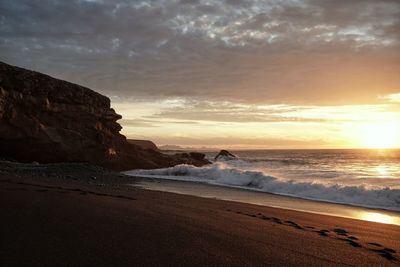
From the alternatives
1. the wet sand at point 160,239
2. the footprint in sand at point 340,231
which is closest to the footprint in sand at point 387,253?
the wet sand at point 160,239

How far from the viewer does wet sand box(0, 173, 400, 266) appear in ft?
14.3

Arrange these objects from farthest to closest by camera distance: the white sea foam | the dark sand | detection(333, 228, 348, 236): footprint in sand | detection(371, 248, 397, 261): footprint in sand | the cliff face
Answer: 1. the cliff face
2. the white sea foam
3. detection(333, 228, 348, 236): footprint in sand
4. detection(371, 248, 397, 261): footprint in sand
5. the dark sand

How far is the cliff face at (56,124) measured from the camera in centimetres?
2453

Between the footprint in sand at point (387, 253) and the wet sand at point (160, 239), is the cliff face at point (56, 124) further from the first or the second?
the footprint in sand at point (387, 253)

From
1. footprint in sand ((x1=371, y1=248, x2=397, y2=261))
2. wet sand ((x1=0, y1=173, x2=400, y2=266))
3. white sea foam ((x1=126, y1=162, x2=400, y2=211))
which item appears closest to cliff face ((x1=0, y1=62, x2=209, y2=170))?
white sea foam ((x1=126, y1=162, x2=400, y2=211))

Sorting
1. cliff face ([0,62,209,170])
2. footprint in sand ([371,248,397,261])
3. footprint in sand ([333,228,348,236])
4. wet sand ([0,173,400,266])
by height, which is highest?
cliff face ([0,62,209,170])

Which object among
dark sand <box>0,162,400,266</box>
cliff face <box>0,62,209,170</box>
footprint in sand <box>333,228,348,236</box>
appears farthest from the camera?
cliff face <box>0,62,209,170</box>

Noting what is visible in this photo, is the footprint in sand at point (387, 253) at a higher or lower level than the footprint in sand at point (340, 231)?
higher

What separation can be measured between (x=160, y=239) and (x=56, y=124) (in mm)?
23673

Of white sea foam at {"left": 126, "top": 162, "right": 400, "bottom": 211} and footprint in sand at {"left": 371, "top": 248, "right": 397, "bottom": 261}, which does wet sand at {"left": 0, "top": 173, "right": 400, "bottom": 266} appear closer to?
footprint in sand at {"left": 371, "top": 248, "right": 397, "bottom": 261}

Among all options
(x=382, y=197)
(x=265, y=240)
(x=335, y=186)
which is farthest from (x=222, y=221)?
(x=335, y=186)

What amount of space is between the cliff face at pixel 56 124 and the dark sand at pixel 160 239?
17.7m

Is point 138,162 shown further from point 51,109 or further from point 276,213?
point 276,213

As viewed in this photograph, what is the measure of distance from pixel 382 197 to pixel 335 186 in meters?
2.44
